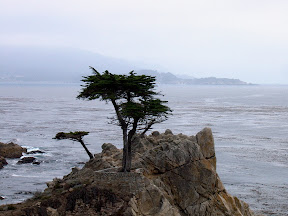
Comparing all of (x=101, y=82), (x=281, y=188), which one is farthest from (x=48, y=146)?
(x=101, y=82)

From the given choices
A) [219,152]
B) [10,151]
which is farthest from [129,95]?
[10,151]

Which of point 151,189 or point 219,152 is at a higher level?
point 151,189

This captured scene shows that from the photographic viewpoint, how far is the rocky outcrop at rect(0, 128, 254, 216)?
22.4 m

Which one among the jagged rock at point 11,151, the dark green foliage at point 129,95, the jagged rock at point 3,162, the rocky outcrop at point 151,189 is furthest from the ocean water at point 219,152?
the dark green foliage at point 129,95

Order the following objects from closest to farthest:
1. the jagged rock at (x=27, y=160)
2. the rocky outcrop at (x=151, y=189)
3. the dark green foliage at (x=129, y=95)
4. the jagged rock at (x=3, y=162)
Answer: the rocky outcrop at (x=151, y=189), the dark green foliage at (x=129, y=95), the jagged rock at (x=3, y=162), the jagged rock at (x=27, y=160)

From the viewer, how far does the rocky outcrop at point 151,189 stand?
22.4 meters

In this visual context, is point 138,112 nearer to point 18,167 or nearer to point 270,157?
point 18,167

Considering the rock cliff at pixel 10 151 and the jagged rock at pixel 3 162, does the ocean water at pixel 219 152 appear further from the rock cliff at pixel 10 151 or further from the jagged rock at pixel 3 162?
the rock cliff at pixel 10 151

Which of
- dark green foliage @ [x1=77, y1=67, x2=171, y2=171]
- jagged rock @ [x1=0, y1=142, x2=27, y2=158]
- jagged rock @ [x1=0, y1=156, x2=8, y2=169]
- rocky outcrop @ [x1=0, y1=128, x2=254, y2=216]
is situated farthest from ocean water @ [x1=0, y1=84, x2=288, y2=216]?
dark green foliage @ [x1=77, y1=67, x2=171, y2=171]

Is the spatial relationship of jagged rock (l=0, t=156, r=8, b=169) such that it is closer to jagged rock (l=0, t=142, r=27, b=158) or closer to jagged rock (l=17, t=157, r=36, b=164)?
jagged rock (l=17, t=157, r=36, b=164)

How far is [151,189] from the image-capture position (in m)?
23.5

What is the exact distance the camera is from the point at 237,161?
52188 millimetres

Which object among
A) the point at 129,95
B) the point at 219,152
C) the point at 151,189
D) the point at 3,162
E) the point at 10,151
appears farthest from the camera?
the point at 219,152

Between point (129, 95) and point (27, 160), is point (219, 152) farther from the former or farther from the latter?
point (129, 95)
